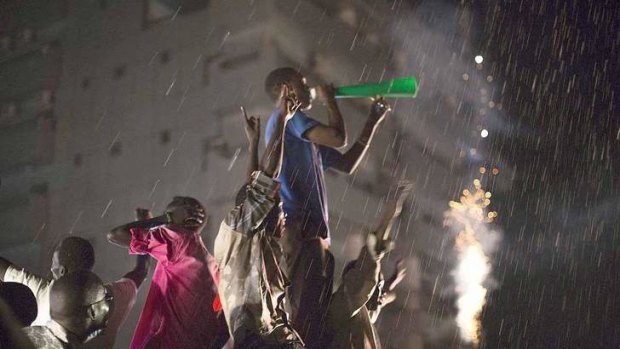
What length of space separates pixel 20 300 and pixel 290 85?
222 centimetres

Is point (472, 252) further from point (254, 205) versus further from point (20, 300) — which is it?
point (20, 300)

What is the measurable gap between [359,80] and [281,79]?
7496mm

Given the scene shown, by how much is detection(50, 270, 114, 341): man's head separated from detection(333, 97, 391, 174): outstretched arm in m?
2.51

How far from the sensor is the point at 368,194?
11.8 meters

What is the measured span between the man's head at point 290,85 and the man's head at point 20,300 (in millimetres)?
2107

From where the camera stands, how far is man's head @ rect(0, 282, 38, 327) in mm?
2912

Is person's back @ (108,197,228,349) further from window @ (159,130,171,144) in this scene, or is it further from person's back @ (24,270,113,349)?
window @ (159,130,171,144)

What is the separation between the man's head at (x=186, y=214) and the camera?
503cm

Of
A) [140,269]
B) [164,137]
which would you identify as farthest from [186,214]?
[164,137]

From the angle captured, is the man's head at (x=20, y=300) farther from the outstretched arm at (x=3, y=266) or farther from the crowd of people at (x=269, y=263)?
the outstretched arm at (x=3, y=266)

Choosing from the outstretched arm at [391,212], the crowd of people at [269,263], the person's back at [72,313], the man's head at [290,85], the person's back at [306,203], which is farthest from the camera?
the man's head at [290,85]

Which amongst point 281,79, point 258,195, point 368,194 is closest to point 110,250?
point 368,194

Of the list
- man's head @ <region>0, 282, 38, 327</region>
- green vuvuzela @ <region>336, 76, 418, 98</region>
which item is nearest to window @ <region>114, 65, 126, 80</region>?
green vuvuzela @ <region>336, 76, 418, 98</region>

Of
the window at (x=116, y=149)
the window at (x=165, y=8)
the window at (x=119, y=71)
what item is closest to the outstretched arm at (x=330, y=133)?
the window at (x=165, y=8)
